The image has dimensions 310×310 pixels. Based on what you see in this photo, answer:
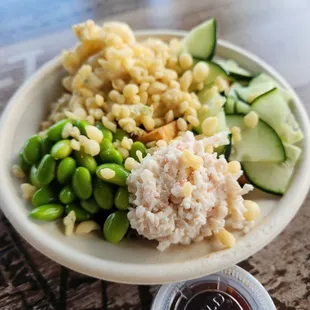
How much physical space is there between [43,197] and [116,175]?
213mm

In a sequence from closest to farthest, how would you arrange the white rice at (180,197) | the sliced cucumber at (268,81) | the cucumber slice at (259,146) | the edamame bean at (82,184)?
the white rice at (180,197) → the edamame bean at (82,184) → the cucumber slice at (259,146) → the sliced cucumber at (268,81)

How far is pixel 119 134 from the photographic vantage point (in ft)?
4.04

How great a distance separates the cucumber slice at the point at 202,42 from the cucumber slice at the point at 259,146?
30cm

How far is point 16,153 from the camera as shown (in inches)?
51.0

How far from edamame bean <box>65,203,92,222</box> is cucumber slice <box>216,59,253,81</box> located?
2.09ft

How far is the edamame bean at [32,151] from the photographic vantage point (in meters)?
1.21

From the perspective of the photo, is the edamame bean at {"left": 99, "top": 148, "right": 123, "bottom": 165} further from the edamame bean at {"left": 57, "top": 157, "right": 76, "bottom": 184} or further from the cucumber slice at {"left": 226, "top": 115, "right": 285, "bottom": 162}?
the cucumber slice at {"left": 226, "top": 115, "right": 285, "bottom": 162}

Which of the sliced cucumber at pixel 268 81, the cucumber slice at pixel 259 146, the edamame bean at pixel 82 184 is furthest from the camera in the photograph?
the sliced cucumber at pixel 268 81

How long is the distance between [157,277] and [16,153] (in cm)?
58

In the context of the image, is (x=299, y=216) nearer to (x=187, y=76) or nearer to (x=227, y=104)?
(x=227, y=104)

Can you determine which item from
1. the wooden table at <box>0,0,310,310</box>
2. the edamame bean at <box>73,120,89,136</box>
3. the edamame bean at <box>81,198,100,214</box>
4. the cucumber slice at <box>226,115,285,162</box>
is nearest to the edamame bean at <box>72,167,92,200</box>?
the edamame bean at <box>81,198,100,214</box>

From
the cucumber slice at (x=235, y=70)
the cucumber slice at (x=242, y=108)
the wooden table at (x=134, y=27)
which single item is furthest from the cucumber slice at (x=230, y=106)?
the wooden table at (x=134, y=27)

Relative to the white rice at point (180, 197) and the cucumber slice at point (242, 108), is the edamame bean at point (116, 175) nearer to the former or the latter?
the white rice at point (180, 197)

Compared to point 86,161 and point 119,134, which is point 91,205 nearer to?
point 86,161
